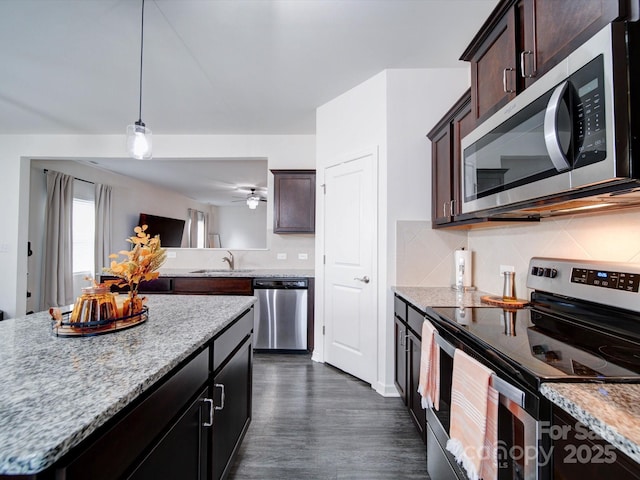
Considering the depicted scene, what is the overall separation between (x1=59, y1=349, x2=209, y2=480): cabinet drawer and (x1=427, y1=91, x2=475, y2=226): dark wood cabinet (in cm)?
179

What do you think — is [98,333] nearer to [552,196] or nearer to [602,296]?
[552,196]

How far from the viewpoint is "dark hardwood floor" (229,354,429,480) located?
1.58m

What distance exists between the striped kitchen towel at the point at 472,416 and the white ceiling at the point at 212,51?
2107mm

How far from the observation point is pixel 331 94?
291cm

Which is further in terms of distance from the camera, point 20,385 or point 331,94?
point 331,94

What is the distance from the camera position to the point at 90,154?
12.8 ft

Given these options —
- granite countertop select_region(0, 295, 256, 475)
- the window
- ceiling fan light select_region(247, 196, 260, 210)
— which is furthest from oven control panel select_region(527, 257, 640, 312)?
the window

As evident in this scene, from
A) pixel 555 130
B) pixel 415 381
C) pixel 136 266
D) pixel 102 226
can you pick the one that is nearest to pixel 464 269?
pixel 415 381

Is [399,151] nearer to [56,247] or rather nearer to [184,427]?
[184,427]

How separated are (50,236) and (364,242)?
4.62m

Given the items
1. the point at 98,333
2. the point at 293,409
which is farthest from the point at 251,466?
the point at 98,333

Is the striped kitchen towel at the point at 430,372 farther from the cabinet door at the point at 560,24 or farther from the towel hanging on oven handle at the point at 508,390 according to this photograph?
the cabinet door at the point at 560,24

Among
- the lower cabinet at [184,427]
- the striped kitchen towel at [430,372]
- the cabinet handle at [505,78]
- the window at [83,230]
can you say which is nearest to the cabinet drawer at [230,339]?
the lower cabinet at [184,427]

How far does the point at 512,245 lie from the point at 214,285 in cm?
291
